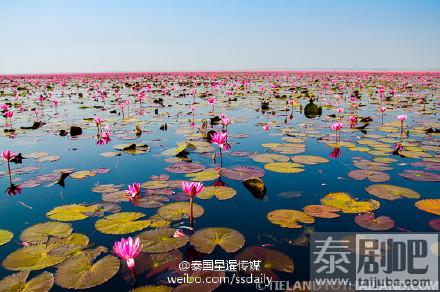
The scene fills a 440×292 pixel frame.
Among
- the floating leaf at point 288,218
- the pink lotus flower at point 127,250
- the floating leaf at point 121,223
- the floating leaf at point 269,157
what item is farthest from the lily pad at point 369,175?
the pink lotus flower at point 127,250

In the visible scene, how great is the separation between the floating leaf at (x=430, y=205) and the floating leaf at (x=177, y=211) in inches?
94.2

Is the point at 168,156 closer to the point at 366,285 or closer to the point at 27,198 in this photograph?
the point at 27,198

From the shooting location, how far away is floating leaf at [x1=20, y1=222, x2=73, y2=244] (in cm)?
285

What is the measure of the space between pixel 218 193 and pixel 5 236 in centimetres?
224

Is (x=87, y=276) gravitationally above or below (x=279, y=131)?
below

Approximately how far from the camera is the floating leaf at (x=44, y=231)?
2.85 metres

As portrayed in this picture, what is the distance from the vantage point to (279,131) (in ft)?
25.0

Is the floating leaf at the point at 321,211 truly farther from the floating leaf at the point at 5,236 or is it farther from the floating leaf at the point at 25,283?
the floating leaf at the point at 5,236

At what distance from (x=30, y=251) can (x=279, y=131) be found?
19.8 ft

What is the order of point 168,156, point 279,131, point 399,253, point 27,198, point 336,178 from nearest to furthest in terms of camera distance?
point 399,253, point 27,198, point 336,178, point 168,156, point 279,131

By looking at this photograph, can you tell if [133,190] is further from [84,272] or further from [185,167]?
[84,272]

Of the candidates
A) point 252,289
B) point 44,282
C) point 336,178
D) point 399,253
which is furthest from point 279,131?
point 44,282

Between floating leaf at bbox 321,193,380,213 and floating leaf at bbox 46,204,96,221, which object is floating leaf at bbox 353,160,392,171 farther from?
floating leaf at bbox 46,204,96,221

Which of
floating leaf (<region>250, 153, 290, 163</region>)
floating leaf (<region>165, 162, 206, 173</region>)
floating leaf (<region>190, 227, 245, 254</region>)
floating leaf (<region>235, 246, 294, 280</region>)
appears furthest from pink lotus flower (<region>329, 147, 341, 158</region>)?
floating leaf (<region>235, 246, 294, 280</region>)
